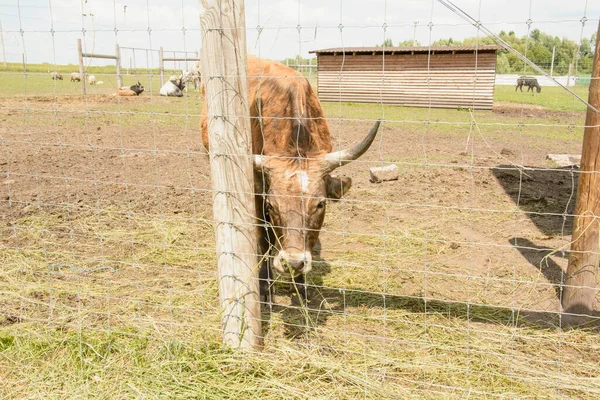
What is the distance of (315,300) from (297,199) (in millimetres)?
1248

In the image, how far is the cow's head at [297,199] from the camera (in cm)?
343

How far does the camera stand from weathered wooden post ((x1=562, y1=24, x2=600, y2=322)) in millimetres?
3643

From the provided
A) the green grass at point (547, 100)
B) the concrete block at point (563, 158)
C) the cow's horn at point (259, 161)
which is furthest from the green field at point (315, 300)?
the green grass at point (547, 100)

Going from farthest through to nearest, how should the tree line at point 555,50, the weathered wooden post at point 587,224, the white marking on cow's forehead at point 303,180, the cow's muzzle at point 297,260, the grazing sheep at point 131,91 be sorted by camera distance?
the grazing sheep at point 131,91 → the weathered wooden post at point 587,224 → the white marking on cow's forehead at point 303,180 → the cow's muzzle at point 297,260 → the tree line at point 555,50

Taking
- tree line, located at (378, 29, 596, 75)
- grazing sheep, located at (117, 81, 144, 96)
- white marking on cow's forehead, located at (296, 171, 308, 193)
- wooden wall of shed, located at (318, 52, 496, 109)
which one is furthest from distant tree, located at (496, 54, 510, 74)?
grazing sheep, located at (117, 81, 144, 96)

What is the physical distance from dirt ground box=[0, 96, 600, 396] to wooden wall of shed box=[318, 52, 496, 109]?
11.4m

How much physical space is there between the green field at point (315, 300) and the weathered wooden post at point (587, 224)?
0.84 feet

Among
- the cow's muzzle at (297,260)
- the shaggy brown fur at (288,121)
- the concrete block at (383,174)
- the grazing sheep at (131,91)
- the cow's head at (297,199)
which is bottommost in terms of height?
the concrete block at (383,174)

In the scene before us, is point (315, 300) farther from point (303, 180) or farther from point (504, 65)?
point (504, 65)

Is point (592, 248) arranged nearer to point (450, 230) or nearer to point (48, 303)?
point (450, 230)

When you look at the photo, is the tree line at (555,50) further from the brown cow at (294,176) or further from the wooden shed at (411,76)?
the wooden shed at (411,76)

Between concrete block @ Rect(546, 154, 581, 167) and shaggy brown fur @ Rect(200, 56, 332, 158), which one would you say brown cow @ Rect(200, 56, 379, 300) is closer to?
shaggy brown fur @ Rect(200, 56, 332, 158)

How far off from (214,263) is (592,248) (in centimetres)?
344

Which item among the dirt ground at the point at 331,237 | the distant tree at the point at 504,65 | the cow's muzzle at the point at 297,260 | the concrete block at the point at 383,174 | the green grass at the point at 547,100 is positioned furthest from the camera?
the green grass at the point at 547,100
